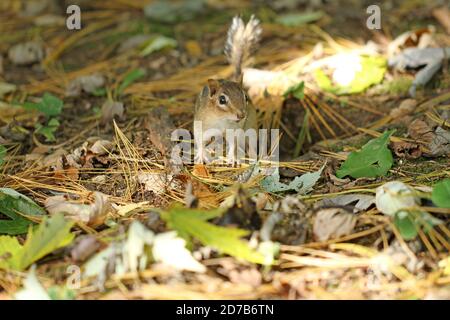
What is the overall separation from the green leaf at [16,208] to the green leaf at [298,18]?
104 inches

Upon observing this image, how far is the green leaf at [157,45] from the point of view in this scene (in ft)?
14.5

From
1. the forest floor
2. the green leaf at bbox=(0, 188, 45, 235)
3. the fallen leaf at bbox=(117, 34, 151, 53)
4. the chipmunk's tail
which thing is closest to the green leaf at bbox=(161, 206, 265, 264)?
the forest floor

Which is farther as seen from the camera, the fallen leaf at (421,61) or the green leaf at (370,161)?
the fallen leaf at (421,61)

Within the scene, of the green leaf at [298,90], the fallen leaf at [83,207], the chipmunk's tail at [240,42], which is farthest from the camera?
the green leaf at [298,90]

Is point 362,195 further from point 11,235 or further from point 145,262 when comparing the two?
point 11,235

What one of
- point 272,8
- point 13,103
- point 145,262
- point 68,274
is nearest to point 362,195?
point 145,262

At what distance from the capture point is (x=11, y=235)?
2574mm

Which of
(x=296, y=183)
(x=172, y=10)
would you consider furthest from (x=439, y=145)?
(x=172, y=10)

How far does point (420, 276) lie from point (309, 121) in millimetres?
1692

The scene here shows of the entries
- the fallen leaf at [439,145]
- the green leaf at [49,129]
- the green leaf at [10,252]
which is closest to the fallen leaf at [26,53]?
the green leaf at [49,129]

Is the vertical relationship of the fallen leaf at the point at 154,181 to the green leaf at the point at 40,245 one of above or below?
above

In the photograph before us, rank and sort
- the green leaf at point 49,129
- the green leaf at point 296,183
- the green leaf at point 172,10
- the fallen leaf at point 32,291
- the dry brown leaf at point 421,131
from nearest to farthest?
the fallen leaf at point 32,291 < the green leaf at point 296,183 < the dry brown leaf at point 421,131 < the green leaf at point 49,129 < the green leaf at point 172,10

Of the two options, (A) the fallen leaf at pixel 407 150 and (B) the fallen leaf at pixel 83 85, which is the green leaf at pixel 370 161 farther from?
(B) the fallen leaf at pixel 83 85

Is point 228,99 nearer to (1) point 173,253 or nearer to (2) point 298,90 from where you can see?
(2) point 298,90
